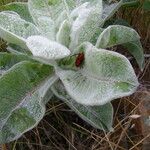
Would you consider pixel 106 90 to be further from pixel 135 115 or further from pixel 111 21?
pixel 111 21

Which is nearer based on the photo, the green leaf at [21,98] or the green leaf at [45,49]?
the green leaf at [45,49]

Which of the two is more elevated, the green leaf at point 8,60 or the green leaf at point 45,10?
the green leaf at point 45,10

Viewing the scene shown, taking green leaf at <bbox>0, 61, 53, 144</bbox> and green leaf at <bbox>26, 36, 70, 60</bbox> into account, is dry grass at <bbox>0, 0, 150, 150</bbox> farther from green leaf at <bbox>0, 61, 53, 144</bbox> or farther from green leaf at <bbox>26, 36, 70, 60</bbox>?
green leaf at <bbox>26, 36, 70, 60</bbox>

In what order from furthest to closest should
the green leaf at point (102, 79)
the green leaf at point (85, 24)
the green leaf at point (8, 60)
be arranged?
1. the green leaf at point (8, 60)
2. the green leaf at point (85, 24)
3. the green leaf at point (102, 79)

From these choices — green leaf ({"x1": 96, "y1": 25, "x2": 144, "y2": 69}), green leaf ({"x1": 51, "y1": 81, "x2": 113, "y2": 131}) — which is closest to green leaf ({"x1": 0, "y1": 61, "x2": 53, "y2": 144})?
green leaf ({"x1": 51, "y1": 81, "x2": 113, "y2": 131})

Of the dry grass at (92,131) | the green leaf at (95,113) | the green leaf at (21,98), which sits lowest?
the dry grass at (92,131)

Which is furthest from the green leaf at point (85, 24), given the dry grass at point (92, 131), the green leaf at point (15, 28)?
the dry grass at point (92, 131)

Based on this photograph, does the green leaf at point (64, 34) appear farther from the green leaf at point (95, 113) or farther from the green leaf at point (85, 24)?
the green leaf at point (95, 113)
